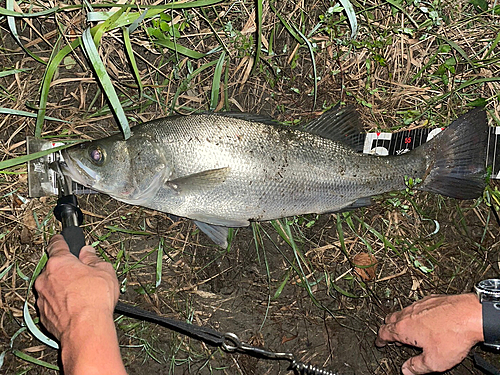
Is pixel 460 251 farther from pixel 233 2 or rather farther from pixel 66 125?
pixel 66 125

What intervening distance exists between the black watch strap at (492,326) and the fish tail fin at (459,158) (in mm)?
945

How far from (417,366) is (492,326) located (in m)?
0.63

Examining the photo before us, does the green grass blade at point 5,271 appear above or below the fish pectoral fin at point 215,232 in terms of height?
below

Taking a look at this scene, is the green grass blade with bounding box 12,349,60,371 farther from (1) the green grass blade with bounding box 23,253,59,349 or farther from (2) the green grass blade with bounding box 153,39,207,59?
(2) the green grass blade with bounding box 153,39,207,59

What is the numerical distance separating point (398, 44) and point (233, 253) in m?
2.43

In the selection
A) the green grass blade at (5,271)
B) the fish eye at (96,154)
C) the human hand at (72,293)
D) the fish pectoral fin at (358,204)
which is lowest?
the green grass blade at (5,271)

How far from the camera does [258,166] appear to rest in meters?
3.25

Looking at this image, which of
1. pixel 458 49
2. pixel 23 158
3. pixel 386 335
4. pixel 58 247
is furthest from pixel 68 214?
pixel 458 49

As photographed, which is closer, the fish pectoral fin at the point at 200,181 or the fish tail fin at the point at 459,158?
the fish pectoral fin at the point at 200,181

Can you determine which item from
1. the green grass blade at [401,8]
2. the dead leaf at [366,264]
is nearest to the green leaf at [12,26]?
the green grass blade at [401,8]

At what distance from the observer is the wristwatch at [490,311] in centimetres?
304

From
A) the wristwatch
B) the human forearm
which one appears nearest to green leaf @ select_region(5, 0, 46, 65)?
the human forearm

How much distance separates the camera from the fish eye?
3.14 m

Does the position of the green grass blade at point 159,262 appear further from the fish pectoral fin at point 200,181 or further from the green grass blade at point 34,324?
the green grass blade at point 34,324
